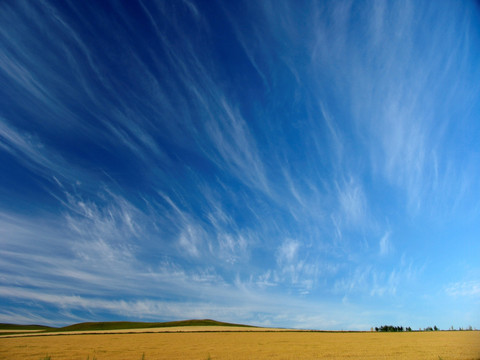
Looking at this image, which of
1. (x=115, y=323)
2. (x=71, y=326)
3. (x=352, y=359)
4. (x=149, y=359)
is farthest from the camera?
(x=115, y=323)

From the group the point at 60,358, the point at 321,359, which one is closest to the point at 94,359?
the point at 60,358

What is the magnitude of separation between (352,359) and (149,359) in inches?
858

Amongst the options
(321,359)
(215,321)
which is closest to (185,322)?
(215,321)

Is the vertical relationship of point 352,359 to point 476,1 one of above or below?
below

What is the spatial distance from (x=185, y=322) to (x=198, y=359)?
123m

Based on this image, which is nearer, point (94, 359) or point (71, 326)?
point (94, 359)

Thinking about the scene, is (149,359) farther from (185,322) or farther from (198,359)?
(185,322)

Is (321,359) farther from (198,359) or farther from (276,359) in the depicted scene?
(198,359)

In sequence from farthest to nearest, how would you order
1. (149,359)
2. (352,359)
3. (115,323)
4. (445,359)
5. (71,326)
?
1. (115,323)
2. (71,326)
3. (149,359)
4. (352,359)
5. (445,359)

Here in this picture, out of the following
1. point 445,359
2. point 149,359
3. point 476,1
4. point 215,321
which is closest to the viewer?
point 476,1

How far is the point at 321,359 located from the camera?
27.9m

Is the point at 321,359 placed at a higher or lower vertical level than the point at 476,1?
lower

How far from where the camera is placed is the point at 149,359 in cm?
2967

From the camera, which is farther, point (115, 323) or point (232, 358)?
point (115, 323)
